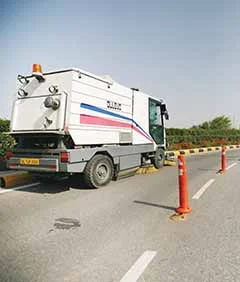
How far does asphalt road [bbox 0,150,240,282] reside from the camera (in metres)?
2.91

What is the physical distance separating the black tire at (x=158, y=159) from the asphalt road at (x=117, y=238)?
4373mm

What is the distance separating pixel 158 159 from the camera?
11305 mm

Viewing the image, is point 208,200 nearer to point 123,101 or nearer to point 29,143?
point 123,101

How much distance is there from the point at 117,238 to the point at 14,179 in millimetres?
4947

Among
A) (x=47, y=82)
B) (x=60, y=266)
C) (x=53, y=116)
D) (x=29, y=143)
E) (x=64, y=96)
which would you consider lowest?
(x=60, y=266)

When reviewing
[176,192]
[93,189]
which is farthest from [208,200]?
[93,189]

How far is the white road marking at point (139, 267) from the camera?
2776mm

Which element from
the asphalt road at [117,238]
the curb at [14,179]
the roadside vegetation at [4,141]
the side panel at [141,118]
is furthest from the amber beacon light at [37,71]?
the roadside vegetation at [4,141]

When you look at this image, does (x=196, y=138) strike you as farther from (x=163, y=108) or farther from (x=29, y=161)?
(x=29, y=161)

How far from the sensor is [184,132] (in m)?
27.6

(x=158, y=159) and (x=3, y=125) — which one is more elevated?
(x=3, y=125)

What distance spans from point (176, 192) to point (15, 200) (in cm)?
375

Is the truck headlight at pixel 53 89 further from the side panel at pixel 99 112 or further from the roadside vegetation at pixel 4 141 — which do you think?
the roadside vegetation at pixel 4 141

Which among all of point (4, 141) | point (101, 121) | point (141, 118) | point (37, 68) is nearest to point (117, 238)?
point (101, 121)
